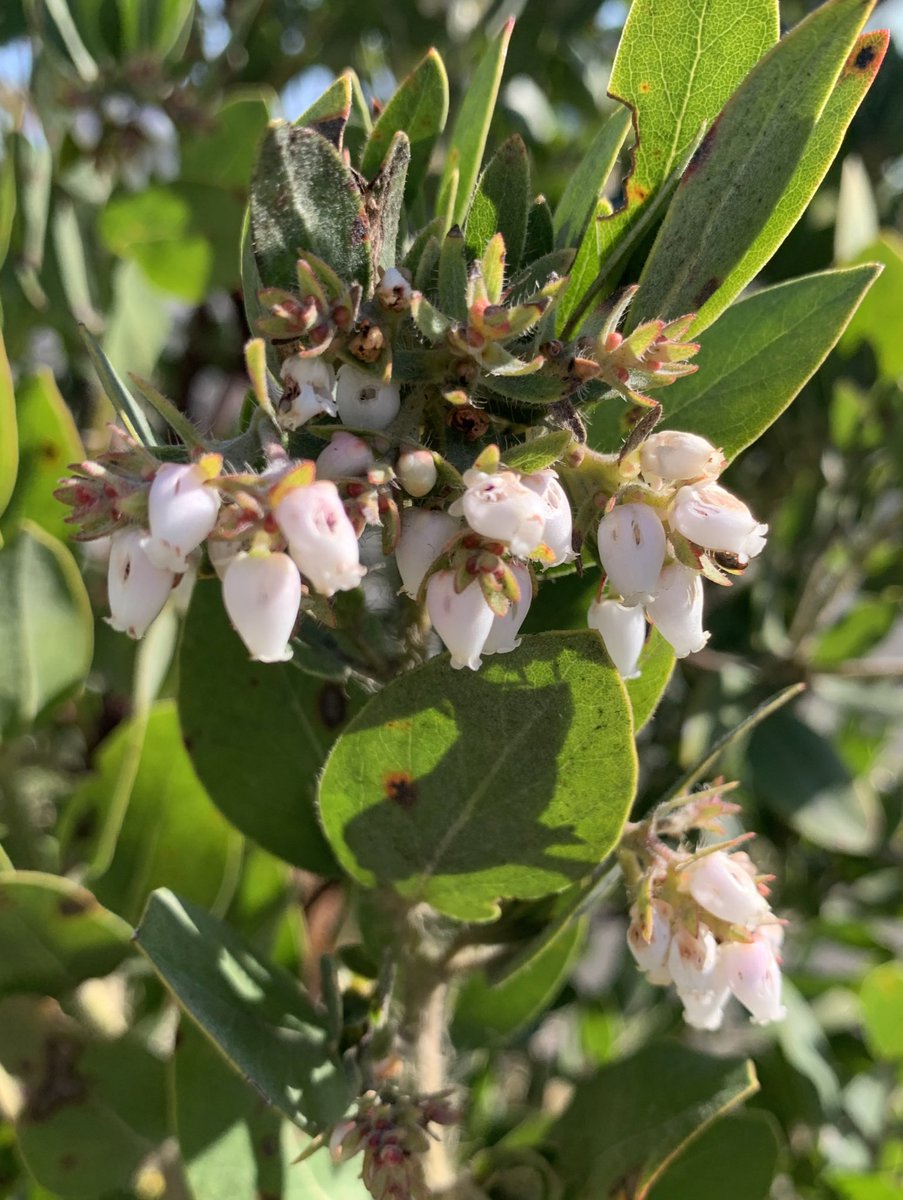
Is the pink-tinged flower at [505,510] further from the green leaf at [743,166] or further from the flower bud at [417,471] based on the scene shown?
the green leaf at [743,166]

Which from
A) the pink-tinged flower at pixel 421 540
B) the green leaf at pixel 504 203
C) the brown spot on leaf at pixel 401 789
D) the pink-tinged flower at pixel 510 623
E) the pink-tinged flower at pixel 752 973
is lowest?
the pink-tinged flower at pixel 752 973

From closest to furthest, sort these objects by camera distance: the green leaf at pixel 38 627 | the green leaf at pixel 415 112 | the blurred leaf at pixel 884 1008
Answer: the green leaf at pixel 415 112 < the green leaf at pixel 38 627 < the blurred leaf at pixel 884 1008

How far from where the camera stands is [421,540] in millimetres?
646

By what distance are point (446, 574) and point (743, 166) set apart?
0.98 feet

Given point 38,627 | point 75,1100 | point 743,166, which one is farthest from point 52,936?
point 743,166

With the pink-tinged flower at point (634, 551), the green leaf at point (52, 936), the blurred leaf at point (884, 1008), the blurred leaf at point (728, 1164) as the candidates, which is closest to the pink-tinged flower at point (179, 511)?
the pink-tinged flower at point (634, 551)

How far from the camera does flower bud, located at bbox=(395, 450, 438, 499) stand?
606 mm

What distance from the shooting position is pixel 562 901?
845mm

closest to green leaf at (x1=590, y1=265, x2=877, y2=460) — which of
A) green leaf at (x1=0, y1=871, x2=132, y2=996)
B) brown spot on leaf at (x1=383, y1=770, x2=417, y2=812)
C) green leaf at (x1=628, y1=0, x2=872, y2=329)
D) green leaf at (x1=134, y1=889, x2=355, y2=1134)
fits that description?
green leaf at (x1=628, y1=0, x2=872, y2=329)

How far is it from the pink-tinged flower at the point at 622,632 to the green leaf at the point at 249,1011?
34 centimetres

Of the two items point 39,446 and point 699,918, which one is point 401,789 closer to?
point 699,918

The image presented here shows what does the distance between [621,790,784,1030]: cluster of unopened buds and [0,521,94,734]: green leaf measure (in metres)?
0.63

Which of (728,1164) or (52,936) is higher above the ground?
(52,936)

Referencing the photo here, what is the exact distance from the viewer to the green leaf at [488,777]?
26.5 inches
